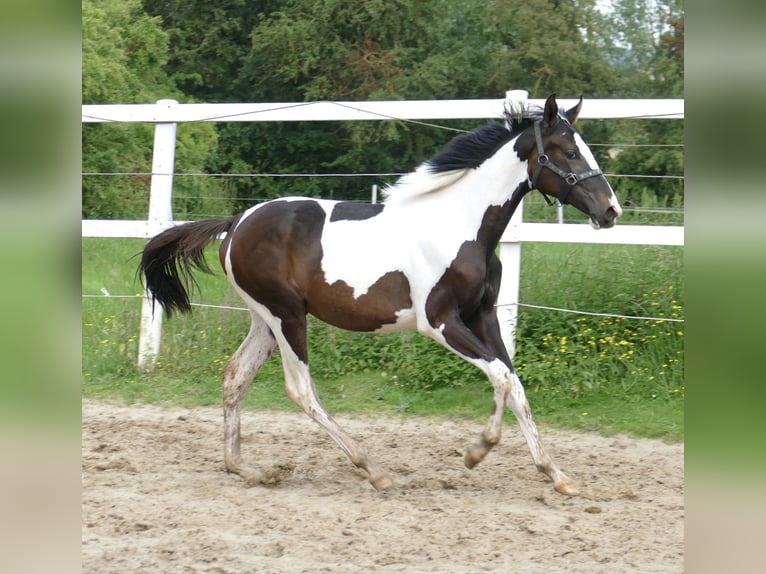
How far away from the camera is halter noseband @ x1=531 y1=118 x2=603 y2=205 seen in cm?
461

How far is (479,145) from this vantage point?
492 centimetres

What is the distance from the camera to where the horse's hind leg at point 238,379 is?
16.5ft

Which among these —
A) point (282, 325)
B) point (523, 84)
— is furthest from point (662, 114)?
point (523, 84)

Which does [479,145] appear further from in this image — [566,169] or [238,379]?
[238,379]

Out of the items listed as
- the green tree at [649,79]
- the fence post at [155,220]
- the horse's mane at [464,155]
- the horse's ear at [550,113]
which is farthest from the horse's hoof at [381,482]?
the green tree at [649,79]

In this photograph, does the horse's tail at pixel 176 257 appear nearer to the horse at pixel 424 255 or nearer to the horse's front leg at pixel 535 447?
the horse at pixel 424 255

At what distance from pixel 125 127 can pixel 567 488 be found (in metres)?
11.1

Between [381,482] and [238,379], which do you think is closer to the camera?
[381,482]

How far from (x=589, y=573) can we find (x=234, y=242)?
2.79 meters

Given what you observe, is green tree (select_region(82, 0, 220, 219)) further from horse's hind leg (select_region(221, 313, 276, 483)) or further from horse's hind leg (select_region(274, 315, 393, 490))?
horse's hind leg (select_region(274, 315, 393, 490))

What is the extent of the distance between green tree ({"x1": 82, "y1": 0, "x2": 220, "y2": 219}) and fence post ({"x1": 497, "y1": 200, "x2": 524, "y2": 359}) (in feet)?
14.5

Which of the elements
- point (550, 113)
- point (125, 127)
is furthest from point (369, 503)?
point (125, 127)

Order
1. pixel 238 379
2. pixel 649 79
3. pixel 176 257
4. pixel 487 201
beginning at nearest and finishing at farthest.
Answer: pixel 487 201 → pixel 238 379 → pixel 176 257 → pixel 649 79
